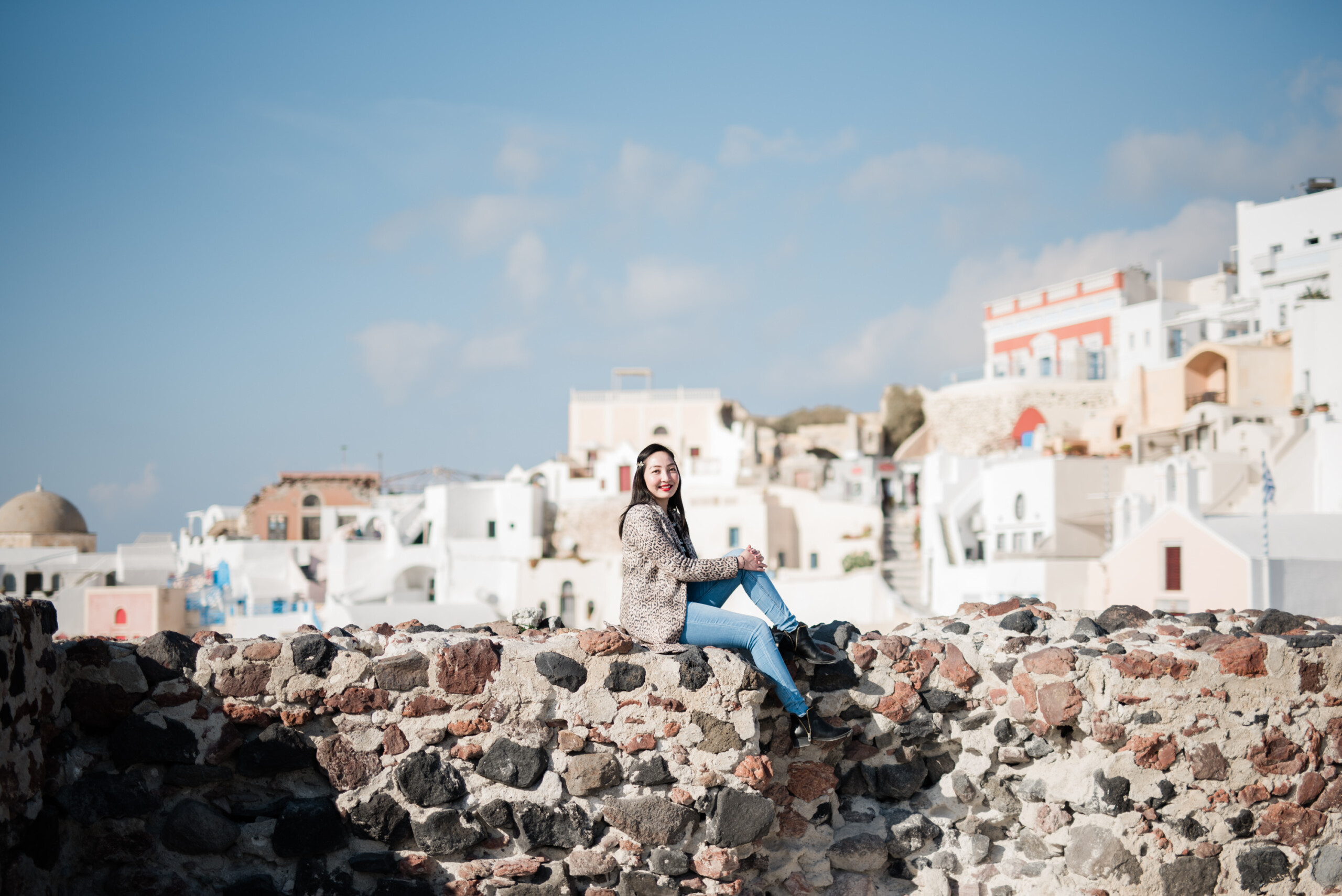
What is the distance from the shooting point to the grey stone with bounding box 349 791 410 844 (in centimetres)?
348

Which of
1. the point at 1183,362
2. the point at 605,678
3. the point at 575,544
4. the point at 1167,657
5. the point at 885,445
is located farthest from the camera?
the point at 885,445

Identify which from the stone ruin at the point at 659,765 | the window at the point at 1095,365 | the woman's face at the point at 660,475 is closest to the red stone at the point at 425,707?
the stone ruin at the point at 659,765

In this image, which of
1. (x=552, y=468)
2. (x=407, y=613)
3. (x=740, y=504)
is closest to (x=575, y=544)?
(x=552, y=468)

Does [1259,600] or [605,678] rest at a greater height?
[605,678]

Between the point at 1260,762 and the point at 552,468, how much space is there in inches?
1739

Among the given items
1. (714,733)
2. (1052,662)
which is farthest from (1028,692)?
(714,733)

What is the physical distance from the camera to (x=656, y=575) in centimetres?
395

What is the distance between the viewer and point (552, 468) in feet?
156

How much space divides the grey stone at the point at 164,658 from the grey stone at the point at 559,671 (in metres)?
1.08

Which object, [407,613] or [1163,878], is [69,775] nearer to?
[1163,878]

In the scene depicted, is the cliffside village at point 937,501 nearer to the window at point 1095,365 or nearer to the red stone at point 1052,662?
the window at point 1095,365

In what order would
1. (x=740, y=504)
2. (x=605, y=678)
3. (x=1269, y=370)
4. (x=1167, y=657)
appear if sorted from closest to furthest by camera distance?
(x=605, y=678)
(x=1167, y=657)
(x=1269, y=370)
(x=740, y=504)

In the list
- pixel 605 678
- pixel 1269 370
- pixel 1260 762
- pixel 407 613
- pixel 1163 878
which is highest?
pixel 1269 370

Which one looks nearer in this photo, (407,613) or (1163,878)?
(1163,878)
